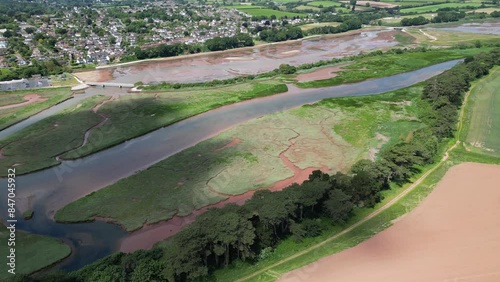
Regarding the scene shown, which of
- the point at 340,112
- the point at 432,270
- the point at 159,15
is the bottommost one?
the point at 432,270

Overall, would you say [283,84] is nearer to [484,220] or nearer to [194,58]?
[194,58]

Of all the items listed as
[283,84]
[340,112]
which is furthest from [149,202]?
[283,84]

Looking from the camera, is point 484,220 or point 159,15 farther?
point 159,15

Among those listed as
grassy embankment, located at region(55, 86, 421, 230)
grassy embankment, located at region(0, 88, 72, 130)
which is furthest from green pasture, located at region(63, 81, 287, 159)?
grassy embankment, located at region(0, 88, 72, 130)

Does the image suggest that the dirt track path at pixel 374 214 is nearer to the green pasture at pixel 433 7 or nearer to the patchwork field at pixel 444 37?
→ the patchwork field at pixel 444 37

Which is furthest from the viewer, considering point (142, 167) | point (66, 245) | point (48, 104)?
point (48, 104)

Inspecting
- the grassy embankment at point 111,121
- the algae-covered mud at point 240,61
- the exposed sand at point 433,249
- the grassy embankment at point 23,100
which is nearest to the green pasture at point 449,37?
the algae-covered mud at point 240,61

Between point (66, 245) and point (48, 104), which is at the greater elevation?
point (48, 104)

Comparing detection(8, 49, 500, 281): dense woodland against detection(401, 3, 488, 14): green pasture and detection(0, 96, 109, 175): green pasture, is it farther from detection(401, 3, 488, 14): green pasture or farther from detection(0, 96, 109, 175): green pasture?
detection(401, 3, 488, 14): green pasture
